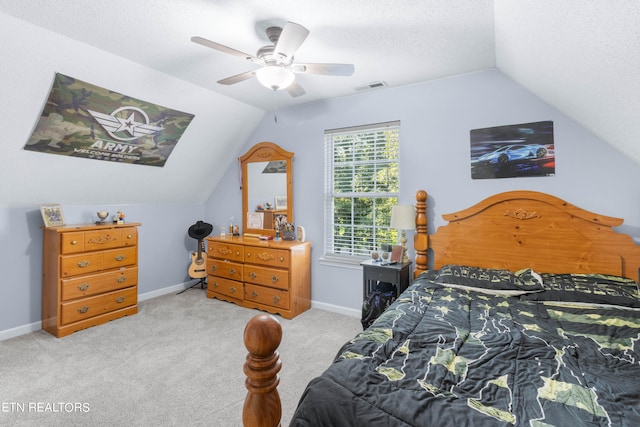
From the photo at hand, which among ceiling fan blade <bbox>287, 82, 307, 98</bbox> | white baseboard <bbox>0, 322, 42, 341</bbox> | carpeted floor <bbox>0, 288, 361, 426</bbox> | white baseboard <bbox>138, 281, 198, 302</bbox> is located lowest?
carpeted floor <bbox>0, 288, 361, 426</bbox>

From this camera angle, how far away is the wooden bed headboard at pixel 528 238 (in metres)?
2.39

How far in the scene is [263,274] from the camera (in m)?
3.68

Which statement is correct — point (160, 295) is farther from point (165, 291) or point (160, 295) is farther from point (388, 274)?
point (388, 274)

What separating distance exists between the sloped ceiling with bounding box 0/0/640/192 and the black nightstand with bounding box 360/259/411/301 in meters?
1.81

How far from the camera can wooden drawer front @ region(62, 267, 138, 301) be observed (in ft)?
10.0

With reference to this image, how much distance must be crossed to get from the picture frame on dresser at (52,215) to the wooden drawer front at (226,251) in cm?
159

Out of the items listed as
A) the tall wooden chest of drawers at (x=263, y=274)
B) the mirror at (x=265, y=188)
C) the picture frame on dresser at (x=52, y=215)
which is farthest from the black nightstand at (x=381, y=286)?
the picture frame on dresser at (x=52, y=215)

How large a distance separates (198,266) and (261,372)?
387 cm

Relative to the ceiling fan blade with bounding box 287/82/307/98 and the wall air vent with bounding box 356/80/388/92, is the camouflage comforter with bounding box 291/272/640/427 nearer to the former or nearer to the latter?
the ceiling fan blade with bounding box 287/82/307/98

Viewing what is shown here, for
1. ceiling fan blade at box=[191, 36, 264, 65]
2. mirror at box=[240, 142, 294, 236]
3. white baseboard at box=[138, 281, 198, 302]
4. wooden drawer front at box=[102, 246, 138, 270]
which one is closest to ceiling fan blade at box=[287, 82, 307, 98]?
ceiling fan blade at box=[191, 36, 264, 65]

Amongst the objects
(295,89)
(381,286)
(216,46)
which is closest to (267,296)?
(381,286)

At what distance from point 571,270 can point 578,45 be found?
1.72 m

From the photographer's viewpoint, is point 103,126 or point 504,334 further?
point 103,126

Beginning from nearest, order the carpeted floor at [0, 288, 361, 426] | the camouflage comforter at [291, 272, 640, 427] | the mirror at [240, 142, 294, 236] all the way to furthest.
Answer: the camouflage comforter at [291, 272, 640, 427] → the carpeted floor at [0, 288, 361, 426] → the mirror at [240, 142, 294, 236]
